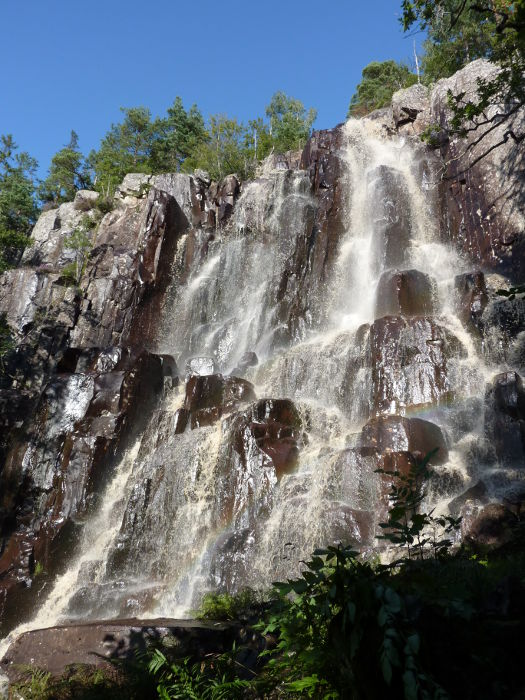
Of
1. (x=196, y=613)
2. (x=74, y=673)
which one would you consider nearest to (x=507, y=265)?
(x=196, y=613)

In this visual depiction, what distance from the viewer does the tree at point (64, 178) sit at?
4900 centimetres

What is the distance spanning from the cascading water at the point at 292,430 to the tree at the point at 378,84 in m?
24.1

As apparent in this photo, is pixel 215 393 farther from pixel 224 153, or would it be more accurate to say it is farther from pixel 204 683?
pixel 224 153

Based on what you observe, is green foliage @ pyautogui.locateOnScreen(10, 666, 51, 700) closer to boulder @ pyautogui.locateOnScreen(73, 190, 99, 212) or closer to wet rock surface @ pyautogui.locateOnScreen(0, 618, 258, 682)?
wet rock surface @ pyautogui.locateOnScreen(0, 618, 258, 682)

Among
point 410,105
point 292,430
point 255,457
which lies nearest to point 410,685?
point 255,457

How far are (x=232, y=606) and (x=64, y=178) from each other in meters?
48.2

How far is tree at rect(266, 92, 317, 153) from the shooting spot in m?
43.0

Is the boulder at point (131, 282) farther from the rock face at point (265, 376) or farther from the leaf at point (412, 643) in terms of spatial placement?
the leaf at point (412, 643)

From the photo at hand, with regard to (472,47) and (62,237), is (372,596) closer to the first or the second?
(62,237)

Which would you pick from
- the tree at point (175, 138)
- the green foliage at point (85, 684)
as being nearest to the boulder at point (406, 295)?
the green foliage at point (85, 684)

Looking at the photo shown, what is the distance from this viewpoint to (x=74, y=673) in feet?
21.2

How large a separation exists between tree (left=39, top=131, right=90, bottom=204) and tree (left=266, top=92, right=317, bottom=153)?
721 inches

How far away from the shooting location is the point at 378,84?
47.9 m

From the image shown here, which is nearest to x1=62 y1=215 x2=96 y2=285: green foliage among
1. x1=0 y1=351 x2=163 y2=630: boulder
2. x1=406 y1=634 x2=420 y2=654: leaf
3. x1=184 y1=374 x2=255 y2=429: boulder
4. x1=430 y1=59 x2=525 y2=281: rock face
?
x1=0 y1=351 x2=163 y2=630: boulder
